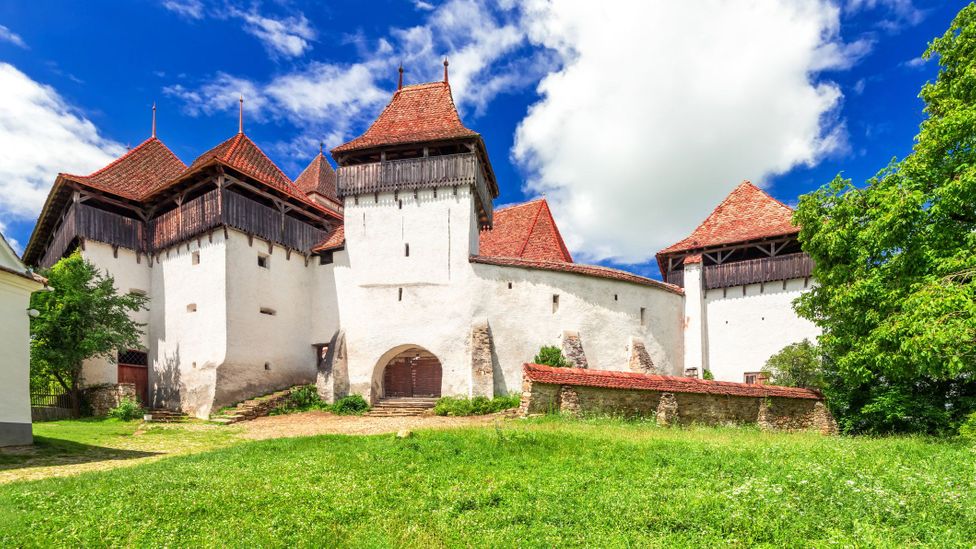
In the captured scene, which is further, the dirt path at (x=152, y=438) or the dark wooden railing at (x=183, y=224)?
the dark wooden railing at (x=183, y=224)

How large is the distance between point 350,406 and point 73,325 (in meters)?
9.29

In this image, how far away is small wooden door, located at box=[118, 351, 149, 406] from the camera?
19859mm

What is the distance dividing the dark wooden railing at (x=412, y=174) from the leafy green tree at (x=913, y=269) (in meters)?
11.0

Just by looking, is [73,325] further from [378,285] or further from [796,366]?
[796,366]

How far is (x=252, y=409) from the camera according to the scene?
17969 mm

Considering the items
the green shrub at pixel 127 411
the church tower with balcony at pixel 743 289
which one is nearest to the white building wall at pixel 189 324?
the green shrub at pixel 127 411

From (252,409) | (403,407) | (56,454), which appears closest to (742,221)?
(403,407)

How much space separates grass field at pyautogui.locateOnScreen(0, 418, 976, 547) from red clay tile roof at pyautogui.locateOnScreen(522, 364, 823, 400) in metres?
3.61

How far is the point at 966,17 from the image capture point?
11.3 m

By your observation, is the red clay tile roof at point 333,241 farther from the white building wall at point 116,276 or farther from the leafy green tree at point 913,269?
the leafy green tree at point 913,269

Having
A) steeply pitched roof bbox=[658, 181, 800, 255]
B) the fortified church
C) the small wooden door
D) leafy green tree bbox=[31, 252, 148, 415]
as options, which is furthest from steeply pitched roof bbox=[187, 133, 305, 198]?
steeply pitched roof bbox=[658, 181, 800, 255]

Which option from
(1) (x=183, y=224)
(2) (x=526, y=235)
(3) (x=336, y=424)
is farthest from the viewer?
(2) (x=526, y=235)

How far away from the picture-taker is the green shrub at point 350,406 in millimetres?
18797

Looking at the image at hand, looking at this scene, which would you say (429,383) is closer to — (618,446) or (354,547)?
(618,446)
